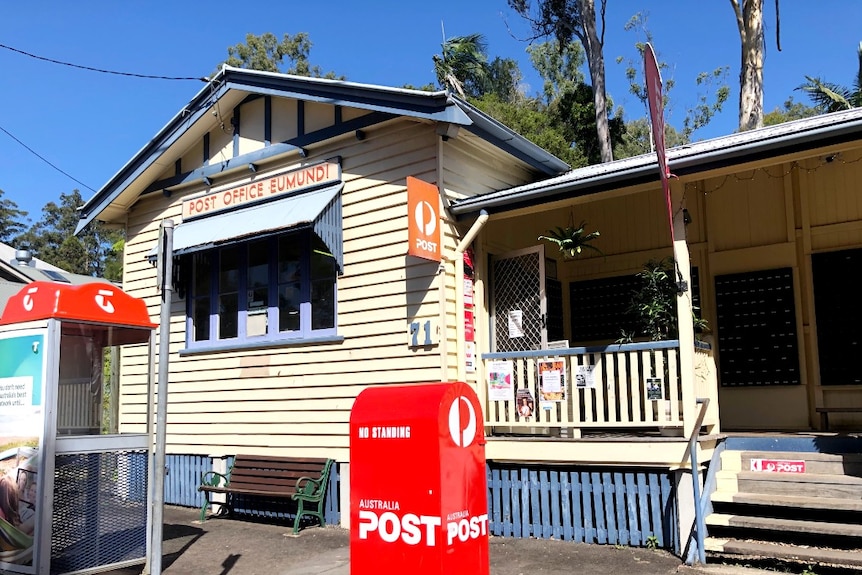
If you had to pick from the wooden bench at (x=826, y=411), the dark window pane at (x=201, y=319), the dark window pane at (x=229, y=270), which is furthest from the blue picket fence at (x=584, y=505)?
the dark window pane at (x=201, y=319)

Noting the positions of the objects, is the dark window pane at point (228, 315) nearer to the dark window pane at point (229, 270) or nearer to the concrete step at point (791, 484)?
the dark window pane at point (229, 270)

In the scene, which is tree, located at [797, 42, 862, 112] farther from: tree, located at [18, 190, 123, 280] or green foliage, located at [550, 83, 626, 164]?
tree, located at [18, 190, 123, 280]

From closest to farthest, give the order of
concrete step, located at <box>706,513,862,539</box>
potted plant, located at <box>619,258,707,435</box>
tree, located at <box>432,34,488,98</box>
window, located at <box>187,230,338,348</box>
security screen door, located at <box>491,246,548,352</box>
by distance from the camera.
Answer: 1. concrete step, located at <box>706,513,862,539</box>
2. potted plant, located at <box>619,258,707,435</box>
3. security screen door, located at <box>491,246,548,352</box>
4. window, located at <box>187,230,338,348</box>
5. tree, located at <box>432,34,488,98</box>

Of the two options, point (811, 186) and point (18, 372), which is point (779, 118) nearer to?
point (811, 186)

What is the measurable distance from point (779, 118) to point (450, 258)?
115ft

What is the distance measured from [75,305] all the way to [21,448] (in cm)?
129

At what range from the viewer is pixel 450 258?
8.41 m

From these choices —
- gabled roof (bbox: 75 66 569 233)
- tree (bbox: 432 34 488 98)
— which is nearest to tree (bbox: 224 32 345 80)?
tree (bbox: 432 34 488 98)

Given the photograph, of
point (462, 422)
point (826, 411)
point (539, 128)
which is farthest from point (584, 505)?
point (539, 128)

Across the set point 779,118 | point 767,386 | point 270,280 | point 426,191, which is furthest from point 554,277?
point 779,118

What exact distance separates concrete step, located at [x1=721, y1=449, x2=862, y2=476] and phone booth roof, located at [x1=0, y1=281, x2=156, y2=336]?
5.85 meters

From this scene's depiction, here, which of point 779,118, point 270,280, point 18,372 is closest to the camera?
point 18,372

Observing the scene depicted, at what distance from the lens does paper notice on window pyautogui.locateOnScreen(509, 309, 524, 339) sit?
8.71 metres

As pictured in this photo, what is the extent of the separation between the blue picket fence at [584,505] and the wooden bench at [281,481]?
206cm
